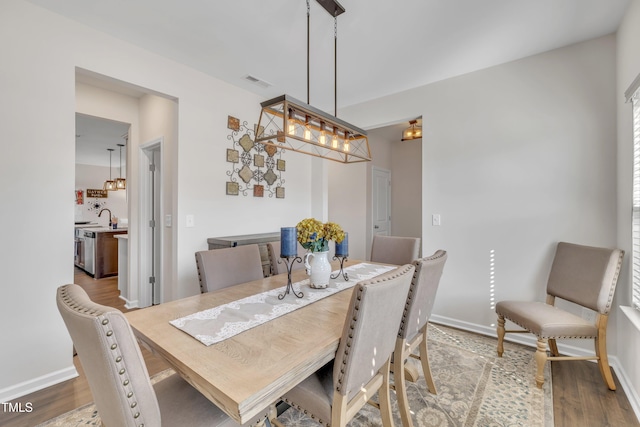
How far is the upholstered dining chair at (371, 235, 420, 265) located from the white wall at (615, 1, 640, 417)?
144cm

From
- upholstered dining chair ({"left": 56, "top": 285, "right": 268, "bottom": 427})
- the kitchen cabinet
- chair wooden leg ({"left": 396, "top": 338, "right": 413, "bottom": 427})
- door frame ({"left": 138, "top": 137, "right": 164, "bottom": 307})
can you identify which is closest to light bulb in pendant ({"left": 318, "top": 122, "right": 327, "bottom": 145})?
chair wooden leg ({"left": 396, "top": 338, "right": 413, "bottom": 427})

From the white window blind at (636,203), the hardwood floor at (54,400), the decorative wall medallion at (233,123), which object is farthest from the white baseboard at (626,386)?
the decorative wall medallion at (233,123)

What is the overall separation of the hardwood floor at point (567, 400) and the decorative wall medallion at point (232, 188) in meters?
1.73

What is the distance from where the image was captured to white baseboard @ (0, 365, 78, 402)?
6.20 feet

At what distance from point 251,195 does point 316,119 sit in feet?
5.73

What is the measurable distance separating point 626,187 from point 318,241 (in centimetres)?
224

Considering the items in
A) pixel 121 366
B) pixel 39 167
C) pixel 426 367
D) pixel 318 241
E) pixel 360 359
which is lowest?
pixel 426 367

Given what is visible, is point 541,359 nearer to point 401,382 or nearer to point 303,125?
point 401,382

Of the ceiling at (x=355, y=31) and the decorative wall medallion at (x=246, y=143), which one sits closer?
the ceiling at (x=355, y=31)

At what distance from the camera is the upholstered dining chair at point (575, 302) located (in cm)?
198

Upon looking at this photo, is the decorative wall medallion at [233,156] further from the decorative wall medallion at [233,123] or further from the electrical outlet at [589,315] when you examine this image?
the electrical outlet at [589,315]

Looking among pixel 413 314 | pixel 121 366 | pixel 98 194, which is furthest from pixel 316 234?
pixel 98 194

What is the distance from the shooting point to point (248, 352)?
3.45ft

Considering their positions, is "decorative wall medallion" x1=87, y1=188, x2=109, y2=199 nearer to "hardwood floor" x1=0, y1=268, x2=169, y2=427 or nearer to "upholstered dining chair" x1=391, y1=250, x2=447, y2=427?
"hardwood floor" x1=0, y1=268, x2=169, y2=427
